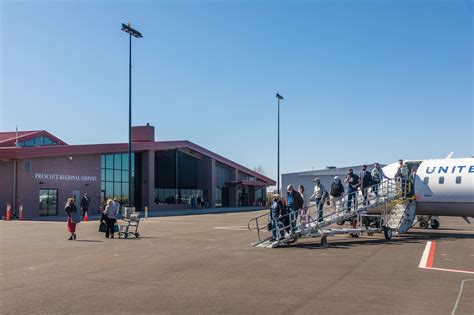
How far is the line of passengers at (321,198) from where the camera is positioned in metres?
16.4

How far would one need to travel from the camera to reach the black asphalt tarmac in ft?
25.4

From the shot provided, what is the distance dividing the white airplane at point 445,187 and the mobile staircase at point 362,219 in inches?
22.0

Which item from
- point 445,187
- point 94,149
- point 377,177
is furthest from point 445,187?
point 94,149

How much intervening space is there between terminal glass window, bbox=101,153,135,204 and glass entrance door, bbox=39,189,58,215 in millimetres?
A: 5580

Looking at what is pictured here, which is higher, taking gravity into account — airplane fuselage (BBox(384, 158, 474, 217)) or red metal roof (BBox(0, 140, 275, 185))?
red metal roof (BBox(0, 140, 275, 185))

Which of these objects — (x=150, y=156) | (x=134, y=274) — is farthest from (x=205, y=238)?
(x=150, y=156)

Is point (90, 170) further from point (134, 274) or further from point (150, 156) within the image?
point (134, 274)

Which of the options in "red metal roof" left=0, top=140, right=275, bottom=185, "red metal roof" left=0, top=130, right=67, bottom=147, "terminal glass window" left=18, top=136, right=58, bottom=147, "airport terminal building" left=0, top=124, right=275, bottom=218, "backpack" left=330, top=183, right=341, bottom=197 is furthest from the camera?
"terminal glass window" left=18, top=136, right=58, bottom=147

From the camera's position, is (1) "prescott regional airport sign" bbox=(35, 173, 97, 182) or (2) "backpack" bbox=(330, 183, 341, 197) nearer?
(2) "backpack" bbox=(330, 183, 341, 197)

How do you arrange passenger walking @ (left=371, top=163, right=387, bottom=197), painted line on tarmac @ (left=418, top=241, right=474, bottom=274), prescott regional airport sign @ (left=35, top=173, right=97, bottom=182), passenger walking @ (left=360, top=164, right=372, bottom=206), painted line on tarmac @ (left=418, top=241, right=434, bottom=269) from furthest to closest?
prescott regional airport sign @ (left=35, top=173, right=97, bottom=182) < passenger walking @ (left=371, top=163, right=387, bottom=197) < passenger walking @ (left=360, top=164, right=372, bottom=206) < painted line on tarmac @ (left=418, top=241, right=434, bottom=269) < painted line on tarmac @ (left=418, top=241, right=474, bottom=274)

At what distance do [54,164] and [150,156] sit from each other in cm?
1181

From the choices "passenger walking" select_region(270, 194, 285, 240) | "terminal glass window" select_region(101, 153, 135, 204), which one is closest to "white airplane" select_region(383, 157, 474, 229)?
"passenger walking" select_region(270, 194, 285, 240)

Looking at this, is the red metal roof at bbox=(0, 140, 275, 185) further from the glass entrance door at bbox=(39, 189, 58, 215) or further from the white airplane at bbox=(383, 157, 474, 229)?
the white airplane at bbox=(383, 157, 474, 229)

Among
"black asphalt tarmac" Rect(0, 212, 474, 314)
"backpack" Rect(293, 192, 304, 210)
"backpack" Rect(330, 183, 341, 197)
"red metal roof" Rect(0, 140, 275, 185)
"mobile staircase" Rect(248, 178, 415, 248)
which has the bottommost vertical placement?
"black asphalt tarmac" Rect(0, 212, 474, 314)
